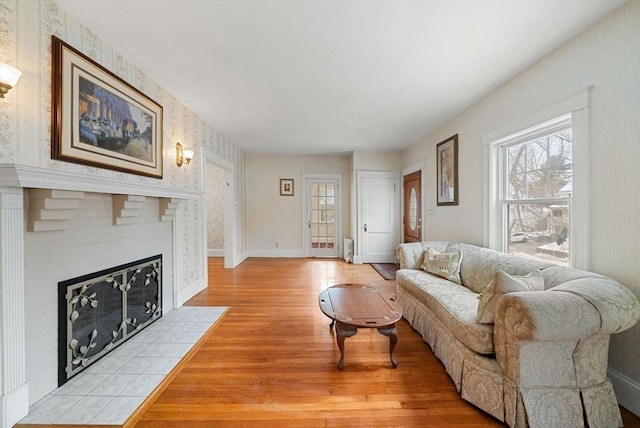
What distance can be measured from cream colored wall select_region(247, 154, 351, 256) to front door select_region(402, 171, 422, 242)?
1416mm

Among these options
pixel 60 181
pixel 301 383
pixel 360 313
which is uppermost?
pixel 60 181

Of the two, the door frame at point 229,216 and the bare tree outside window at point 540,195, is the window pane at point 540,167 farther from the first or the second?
the door frame at point 229,216

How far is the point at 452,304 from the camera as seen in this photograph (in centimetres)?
199

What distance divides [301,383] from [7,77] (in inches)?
96.6

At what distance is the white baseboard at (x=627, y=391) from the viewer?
4.93 feet

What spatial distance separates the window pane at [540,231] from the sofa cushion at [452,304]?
0.72 m

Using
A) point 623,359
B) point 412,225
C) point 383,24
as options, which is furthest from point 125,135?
point 412,225

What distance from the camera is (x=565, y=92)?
1.93 metres

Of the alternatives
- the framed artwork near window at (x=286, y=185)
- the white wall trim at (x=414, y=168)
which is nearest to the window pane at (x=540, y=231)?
the white wall trim at (x=414, y=168)

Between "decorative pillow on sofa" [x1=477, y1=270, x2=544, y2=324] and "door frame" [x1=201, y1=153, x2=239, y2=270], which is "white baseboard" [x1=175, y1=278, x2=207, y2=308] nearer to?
"door frame" [x1=201, y1=153, x2=239, y2=270]

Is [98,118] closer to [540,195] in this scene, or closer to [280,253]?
[540,195]

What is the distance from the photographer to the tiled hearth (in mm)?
1455

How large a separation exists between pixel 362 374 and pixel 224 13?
2.70m

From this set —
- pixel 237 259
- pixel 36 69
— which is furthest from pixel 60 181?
pixel 237 259
